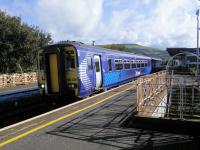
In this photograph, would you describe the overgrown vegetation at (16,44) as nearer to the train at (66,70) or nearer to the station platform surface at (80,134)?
the train at (66,70)

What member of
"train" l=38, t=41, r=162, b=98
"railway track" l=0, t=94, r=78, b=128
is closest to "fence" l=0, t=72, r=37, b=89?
"railway track" l=0, t=94, r=78, b=128

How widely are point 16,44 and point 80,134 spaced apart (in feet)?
108

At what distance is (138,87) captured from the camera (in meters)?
10.5

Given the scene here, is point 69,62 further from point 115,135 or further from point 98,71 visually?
point 115,135

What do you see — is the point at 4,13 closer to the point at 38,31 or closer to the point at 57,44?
the point at 38,31

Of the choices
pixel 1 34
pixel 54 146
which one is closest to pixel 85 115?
pixel 54 146

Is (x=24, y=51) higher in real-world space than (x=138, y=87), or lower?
higher

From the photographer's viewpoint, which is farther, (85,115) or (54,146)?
(85,115)

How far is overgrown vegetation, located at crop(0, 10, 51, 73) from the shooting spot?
3778 centimetres

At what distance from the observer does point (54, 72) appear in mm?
15398

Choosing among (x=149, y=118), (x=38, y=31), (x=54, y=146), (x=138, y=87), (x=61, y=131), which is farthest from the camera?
(x=38, y=31)

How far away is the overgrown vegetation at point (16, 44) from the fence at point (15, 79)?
2803mm

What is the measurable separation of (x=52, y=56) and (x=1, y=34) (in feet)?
80.0

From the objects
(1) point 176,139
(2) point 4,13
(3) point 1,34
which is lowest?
(1) point 176,139
